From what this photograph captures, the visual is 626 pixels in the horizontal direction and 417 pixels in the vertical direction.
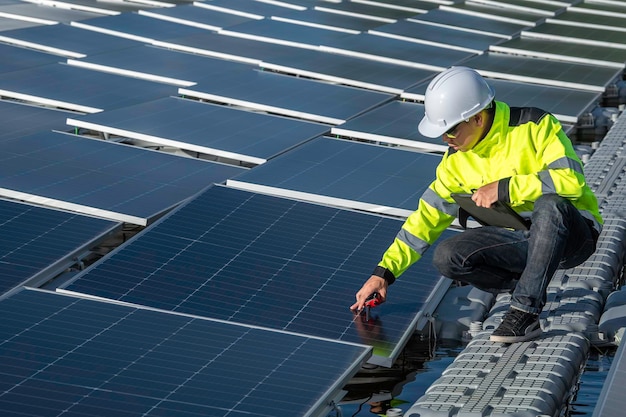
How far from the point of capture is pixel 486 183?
8.34 m

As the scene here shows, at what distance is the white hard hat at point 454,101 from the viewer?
798cm

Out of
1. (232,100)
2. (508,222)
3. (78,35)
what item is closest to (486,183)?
(508,222)

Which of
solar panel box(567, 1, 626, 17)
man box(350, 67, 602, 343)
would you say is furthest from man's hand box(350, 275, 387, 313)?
solar panel box(567, 1, 626, 17)

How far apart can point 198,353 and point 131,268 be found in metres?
1.72

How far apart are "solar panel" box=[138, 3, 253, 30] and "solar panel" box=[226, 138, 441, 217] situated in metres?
10.1

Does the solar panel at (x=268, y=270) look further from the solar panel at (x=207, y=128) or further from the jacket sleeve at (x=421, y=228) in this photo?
the solar panel at (x=207, y=128)

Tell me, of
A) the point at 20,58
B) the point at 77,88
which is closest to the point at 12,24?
the point at 20,58

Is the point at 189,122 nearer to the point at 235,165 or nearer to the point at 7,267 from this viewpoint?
the point at 235,165

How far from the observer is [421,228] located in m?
8.48

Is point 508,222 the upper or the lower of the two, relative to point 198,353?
upper

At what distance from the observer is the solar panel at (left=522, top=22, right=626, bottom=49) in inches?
931

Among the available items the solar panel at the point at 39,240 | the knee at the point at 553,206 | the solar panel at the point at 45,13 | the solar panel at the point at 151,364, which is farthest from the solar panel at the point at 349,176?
the solar panel at the point at 45,13

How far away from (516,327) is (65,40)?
13534mm

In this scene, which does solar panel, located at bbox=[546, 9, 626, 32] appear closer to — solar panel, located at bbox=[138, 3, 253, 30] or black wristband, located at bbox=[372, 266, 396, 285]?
solar panel, located at bbox=[138, 3, 253, 30]
